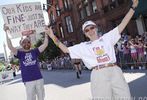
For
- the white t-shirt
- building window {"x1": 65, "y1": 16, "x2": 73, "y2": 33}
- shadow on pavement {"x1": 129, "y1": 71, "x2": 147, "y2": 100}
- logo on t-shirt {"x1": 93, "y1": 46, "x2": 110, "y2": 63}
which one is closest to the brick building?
building window {"x1": 65, "y1": 16, "x2": 73, "y2": 33}

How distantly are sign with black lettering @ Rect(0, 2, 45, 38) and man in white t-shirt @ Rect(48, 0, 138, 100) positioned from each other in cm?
331

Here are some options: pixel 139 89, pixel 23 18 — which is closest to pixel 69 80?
pixel 139 89

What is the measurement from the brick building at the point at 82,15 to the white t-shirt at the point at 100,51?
22.3 meters

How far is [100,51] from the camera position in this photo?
5848mm

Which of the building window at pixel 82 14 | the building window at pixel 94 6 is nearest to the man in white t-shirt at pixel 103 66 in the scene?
the building window at pixel 94 6

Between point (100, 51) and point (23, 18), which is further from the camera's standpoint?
point (23, 18)

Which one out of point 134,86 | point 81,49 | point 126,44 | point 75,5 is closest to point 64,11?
point 75,5

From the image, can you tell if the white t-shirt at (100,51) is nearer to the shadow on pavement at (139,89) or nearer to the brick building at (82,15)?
the shadow on pavement at (139,89)

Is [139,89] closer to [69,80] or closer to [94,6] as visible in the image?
[69,80]

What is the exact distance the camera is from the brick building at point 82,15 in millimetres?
31219

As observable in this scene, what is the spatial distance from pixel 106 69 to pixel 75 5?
39751mm

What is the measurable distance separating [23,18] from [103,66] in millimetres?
4254

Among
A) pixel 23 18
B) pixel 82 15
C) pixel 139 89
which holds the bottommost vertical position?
pixel 139 89

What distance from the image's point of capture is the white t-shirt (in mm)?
5809
